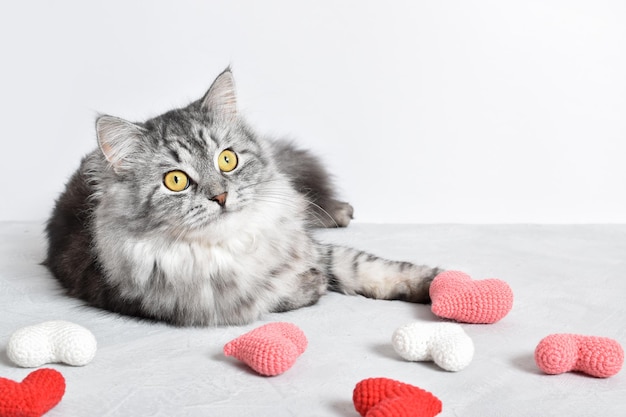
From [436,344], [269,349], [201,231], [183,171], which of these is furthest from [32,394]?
[436,344]

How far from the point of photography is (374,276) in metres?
2.61

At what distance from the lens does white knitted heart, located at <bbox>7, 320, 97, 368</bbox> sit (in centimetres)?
199

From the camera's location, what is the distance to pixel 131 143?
7.68 ft

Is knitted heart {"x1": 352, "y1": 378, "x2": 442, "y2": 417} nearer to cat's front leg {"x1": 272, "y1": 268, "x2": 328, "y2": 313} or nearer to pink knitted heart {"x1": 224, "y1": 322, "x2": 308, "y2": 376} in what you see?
pink knitted heart {"x1": 224, "y1": 322, "x2": 308, "y2": 376}

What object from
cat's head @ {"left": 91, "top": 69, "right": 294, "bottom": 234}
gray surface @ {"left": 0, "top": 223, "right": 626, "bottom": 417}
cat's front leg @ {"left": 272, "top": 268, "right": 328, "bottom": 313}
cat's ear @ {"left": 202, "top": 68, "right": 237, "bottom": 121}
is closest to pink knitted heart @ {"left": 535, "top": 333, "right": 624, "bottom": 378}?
gray surface @ {"left": 0, "top": 223, "right": 626, "bottom": 417}

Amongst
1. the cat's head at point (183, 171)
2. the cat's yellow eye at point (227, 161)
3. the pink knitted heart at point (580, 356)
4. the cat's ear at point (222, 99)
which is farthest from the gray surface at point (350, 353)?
the cat's ear at point (222, 99)

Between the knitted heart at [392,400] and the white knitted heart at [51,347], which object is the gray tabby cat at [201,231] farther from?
the knitted heart at [392,400]

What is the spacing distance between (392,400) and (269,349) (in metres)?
0.42

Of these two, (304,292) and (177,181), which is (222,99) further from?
(304,292)

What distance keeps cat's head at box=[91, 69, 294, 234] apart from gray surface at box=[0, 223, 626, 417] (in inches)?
15.7

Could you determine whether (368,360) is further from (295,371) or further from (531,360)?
(531,360)

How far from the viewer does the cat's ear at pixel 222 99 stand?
246 cm

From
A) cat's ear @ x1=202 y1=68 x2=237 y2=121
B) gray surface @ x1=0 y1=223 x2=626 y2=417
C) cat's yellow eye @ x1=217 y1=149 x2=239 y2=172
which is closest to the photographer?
gray surface @ x1=0 y1=223 x2=626 y2=417

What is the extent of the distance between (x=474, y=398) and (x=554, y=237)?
203 centimetres
